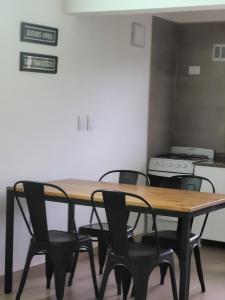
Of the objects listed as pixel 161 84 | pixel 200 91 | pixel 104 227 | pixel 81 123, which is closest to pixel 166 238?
pixel 104 227

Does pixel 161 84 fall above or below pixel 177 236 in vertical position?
above

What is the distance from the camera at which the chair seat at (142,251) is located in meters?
3.79

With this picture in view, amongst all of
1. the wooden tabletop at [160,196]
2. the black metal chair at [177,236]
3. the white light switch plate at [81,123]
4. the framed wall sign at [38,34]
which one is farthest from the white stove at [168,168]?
the framed wall sign at [38,34]

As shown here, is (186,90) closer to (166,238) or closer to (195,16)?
(195,16)

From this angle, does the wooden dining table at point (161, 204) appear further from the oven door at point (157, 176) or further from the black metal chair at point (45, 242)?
the oven door at point (157, 176)

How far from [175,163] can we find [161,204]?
2378 millimetres

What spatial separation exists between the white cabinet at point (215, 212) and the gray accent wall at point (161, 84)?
0.67 metres

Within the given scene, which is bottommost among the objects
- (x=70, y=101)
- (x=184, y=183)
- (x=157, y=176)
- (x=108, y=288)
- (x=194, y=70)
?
(x=108, y=288)

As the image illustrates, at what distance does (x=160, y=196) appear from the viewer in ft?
13.6

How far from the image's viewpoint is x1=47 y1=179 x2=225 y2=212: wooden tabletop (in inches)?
149

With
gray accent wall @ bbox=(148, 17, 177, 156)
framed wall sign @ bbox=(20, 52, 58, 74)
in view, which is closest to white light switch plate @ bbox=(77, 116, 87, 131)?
framed wall sign @ bbox=(20, 52, 58, 74)

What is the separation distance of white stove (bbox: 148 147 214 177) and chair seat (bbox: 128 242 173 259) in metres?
2.15

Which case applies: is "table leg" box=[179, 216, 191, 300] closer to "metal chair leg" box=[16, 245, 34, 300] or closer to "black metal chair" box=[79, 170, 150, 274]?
"black metal chair" box=[79, 170, 150, 274]

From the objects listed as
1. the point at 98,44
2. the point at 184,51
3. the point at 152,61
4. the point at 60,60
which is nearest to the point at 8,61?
the point at 60,60
